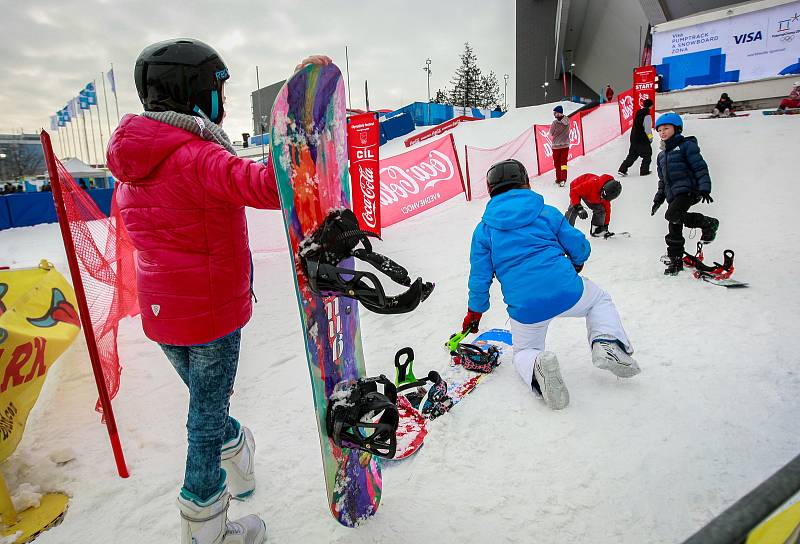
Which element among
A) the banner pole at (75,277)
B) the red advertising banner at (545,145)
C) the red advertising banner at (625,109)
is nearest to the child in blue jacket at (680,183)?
the banner pole at (75,277)

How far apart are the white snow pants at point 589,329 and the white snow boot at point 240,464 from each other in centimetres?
168

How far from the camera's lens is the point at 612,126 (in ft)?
43.7

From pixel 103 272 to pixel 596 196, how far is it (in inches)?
241

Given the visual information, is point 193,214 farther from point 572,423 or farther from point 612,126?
point 612,126

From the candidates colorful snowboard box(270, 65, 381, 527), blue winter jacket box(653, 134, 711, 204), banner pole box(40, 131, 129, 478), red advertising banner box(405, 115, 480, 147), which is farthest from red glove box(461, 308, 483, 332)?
red advertising banner box(405, 115, 480, 147)

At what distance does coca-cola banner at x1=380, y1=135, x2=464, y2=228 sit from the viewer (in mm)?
8758

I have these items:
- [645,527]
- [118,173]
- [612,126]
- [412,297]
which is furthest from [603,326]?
[612,126]

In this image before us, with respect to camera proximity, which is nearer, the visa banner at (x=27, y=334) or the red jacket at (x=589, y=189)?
the visa banner at (x=27, y=334)

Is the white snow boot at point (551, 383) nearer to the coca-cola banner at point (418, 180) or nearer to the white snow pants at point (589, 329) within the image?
the white snow pants at point (589, 329)

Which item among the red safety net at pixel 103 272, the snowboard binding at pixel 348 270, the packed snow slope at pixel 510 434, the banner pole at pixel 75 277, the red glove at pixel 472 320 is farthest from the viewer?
the red safety net at pixel 103 272

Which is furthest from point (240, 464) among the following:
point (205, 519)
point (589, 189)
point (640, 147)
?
point (640, 147)

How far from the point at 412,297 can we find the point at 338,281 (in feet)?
0.86

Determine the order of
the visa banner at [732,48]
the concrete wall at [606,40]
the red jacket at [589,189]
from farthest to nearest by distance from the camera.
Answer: the concrete wall at [606,40] → the visa banner at [732,48] → the red jacket at [589,189]

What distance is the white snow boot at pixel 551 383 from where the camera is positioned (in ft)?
8.63
